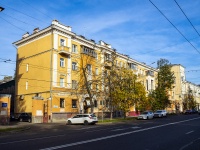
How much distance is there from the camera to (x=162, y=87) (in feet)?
204

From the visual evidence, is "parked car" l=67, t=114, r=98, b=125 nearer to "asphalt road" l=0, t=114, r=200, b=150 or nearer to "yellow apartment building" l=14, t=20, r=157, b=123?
"yellow apartment building" l=14, t=20, r=157, b=123

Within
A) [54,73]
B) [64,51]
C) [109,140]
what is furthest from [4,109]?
[109,140]

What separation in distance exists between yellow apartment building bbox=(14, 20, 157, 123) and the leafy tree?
17.8 meters

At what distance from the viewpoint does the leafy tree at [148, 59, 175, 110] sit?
198 ft

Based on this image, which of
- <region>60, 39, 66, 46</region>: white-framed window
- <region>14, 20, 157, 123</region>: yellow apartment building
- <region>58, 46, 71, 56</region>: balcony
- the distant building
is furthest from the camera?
the distant building

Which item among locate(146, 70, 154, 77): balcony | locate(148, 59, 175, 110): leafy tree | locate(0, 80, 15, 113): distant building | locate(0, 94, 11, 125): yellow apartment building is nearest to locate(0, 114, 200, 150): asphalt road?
locate(0, 94, 11, 125): yellow apartment building

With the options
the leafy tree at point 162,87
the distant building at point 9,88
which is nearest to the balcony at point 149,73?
the leafy tree at point 162,87

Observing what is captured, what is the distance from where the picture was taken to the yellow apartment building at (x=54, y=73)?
3834cm

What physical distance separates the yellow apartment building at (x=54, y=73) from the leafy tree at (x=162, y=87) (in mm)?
17785

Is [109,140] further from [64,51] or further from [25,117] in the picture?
[64,51]

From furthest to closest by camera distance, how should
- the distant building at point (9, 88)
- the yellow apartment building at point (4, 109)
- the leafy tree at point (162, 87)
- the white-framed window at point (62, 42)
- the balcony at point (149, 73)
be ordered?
the balcony at point (149, 73) → the leafy tree at point (162, 87) → the distant building at point (9, 88) → the white-framed window at point (62, 42) → the yellow apartment building at point (4, 109)

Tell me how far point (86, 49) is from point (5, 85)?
19.0 meters

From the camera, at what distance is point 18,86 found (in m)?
45.3

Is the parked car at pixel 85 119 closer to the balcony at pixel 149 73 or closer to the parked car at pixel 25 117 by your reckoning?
the parked car at pixel 25 117
